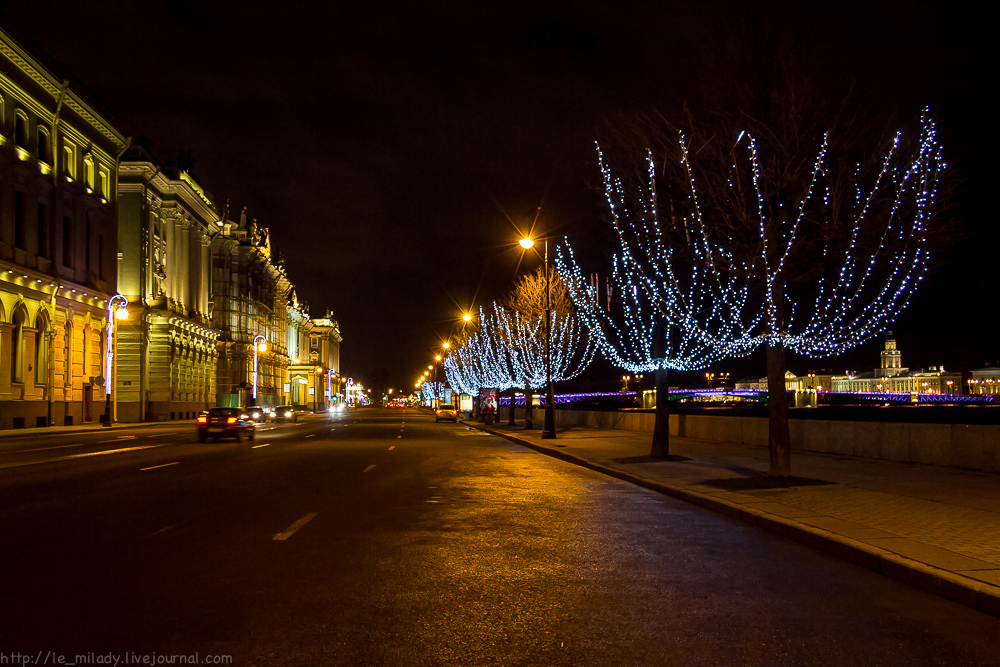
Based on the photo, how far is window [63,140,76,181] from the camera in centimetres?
→ 4792

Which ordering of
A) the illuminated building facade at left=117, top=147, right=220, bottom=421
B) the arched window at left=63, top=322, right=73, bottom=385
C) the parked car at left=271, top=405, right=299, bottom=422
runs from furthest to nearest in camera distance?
the parked car at left=271, top=405, right=299, bottom=422 < the illuminated building facade at left=117, top=147, right=220, bottom=421 < the arched window at left=63, top=322, right=73, bottom=385

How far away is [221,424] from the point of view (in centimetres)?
3111

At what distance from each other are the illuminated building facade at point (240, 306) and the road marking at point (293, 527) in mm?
74563

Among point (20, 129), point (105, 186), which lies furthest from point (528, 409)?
point (105, 186)

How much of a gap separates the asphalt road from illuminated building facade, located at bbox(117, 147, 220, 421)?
49389 millimetres

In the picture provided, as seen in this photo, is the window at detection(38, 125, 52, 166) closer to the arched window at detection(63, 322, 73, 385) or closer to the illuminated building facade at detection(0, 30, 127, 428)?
the illuminated building facade at detection(0, 30, 127, 428)

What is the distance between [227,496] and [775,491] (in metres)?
8.76

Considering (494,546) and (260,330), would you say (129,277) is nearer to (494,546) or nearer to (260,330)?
(260,330)

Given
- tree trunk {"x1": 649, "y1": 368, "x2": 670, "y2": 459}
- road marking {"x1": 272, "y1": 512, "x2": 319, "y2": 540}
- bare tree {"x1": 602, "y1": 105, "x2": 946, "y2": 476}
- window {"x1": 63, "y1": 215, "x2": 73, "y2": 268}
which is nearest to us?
road marking {"x1": 272, "y1": 512, "x2": 319, "y2": 540}

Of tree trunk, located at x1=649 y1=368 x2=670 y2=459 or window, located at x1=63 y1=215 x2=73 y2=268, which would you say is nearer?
tree trunk, located at x1=649 y1=368 x2=670 y2=459

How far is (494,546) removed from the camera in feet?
29.2

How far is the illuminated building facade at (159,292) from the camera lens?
192 feet

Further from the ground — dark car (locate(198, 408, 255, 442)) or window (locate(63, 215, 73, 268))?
window (locate(63, 215, 73, 268))

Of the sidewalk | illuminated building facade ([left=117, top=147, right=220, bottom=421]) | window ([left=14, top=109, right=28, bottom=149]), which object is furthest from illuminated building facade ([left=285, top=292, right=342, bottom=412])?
the sidewalk
